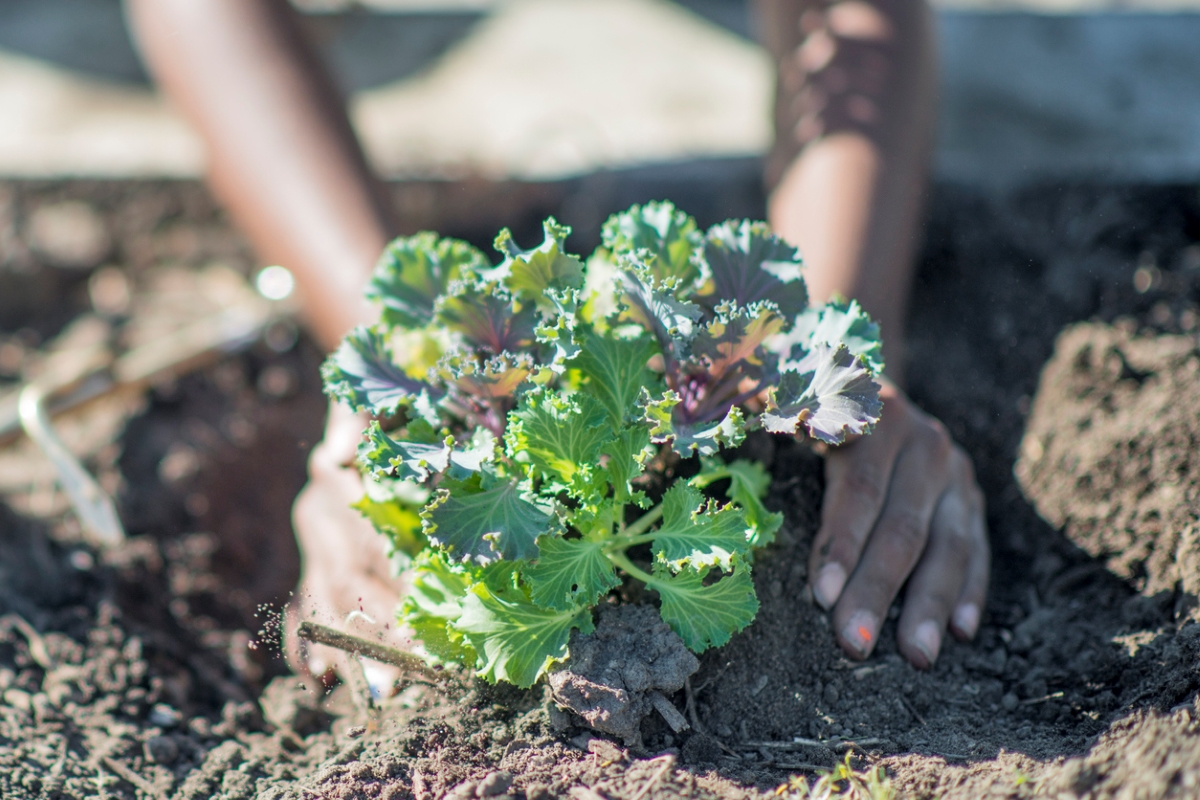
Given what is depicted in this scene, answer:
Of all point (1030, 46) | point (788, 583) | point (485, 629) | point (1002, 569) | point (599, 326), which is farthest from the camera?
point (1030, 46)

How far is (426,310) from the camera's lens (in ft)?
5.83

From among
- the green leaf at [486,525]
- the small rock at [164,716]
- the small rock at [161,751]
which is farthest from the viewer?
the small rock at [164,716]

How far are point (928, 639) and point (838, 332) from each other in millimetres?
619

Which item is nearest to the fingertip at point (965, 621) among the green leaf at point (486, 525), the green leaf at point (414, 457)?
the green leaf at point (486, 525)

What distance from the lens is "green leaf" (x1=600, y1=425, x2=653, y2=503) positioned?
149 cm

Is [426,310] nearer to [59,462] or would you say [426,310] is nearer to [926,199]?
[59,462]

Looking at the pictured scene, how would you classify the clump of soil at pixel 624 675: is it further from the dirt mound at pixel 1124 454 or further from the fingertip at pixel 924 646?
the dirt mound at pixel 1124 454

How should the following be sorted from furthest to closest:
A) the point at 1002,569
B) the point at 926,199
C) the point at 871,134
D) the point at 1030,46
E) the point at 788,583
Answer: the point at 1030,46, the point at 926,199, the point at 871,134, the point at 1002,569, the point at 788,583

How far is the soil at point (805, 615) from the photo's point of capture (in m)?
1.52

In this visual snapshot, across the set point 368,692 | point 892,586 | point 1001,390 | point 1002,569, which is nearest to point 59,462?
point 368,692

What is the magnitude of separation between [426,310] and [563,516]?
1.75 feet

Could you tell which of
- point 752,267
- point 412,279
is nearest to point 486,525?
point 412,279

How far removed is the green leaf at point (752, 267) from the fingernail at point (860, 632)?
579 mm

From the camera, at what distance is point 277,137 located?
2615 millimetres
